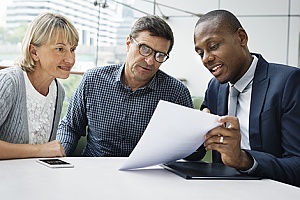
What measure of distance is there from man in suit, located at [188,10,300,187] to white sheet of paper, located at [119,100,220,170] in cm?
11

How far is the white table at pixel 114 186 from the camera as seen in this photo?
116 cm

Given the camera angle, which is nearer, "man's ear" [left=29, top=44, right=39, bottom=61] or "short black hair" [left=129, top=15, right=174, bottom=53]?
"man's ear" [left=29, top=44, right=39, bottom=61]

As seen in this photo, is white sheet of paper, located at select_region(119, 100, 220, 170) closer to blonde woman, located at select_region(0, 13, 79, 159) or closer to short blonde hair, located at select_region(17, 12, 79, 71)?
blonde woman, located at select_region(0, 13, 79, 159)

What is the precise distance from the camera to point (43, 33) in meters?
1.97

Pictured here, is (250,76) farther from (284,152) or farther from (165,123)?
(165,123)

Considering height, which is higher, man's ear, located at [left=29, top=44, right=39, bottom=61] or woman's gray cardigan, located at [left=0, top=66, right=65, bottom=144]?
man's ear, located at [left=29, top=44, right=39, bottom=61]

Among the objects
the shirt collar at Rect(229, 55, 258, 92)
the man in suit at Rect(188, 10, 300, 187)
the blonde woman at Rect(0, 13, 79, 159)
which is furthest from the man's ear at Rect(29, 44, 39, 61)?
the shirt collar at Rect(229, 55, 258, 92)

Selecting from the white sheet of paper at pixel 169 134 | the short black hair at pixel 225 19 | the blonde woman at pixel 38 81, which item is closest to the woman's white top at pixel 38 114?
the blonde woman at pixel 38 81

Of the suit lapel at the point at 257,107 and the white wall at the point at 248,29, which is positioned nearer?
the suit lapel at the point at 257,107

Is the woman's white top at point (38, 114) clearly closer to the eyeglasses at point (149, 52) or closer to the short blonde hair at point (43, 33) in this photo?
the short blonde hair at point (43, 33)

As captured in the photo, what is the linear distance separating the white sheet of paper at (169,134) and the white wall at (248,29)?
147 inches

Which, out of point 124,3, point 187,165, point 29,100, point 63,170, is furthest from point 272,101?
point 124,3

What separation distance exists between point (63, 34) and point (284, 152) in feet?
3.27

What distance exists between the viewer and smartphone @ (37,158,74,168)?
1495mm
